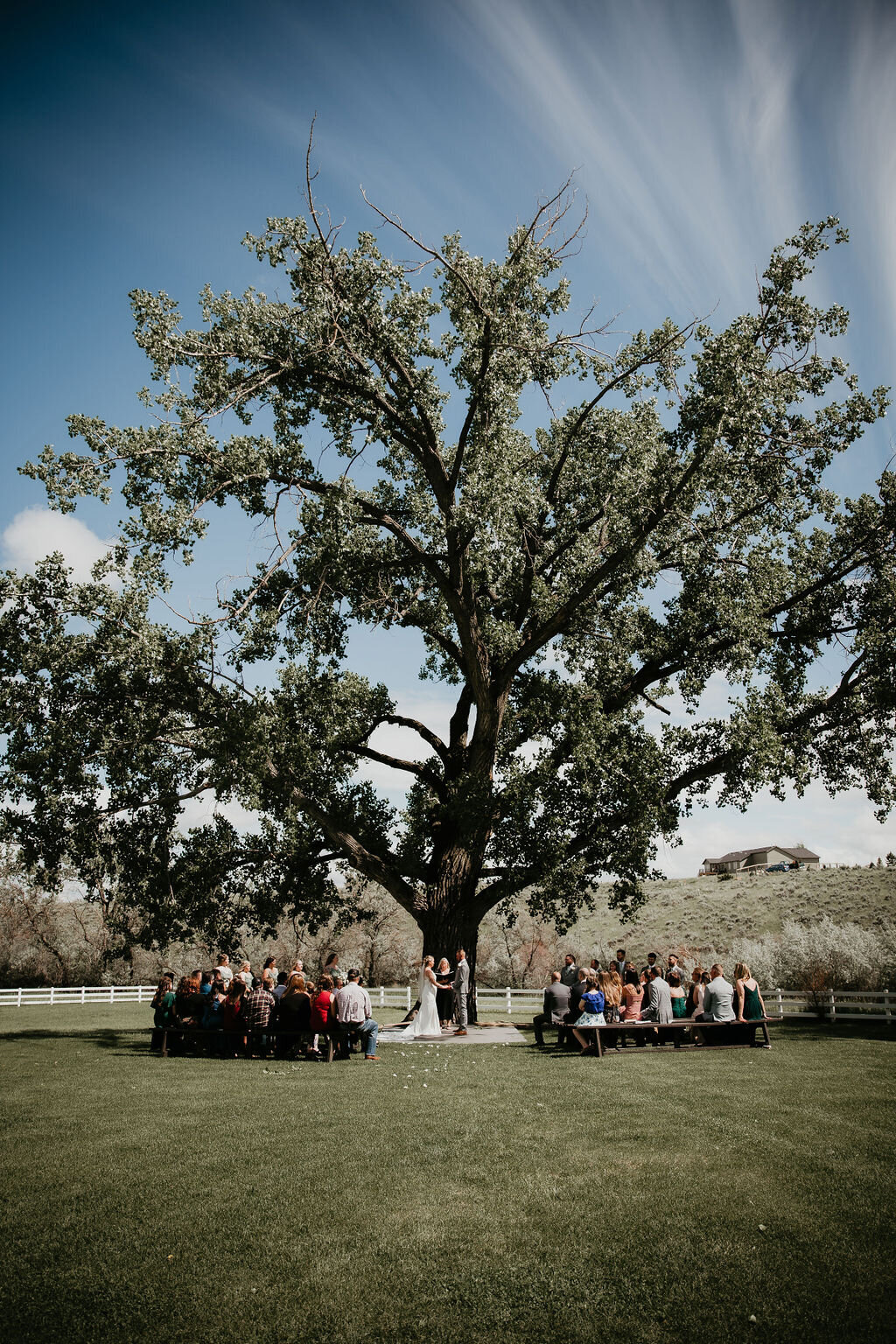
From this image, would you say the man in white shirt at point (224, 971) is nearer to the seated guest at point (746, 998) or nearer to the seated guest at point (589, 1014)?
the seated guest at point (589, 1014)

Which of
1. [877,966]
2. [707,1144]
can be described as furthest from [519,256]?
[877,966]

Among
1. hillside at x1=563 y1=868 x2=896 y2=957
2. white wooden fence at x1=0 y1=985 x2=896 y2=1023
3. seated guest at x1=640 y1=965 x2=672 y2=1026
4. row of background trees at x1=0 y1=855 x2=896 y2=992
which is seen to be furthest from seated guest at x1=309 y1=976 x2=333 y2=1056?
hillside at x1=563 y1=868 x2=896 y2=957

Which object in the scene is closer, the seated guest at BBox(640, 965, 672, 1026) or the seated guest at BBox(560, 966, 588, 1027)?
the seated guest at BBox(560, 966, 588, 1027)

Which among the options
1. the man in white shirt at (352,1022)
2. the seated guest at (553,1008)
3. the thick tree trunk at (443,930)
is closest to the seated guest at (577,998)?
the seated guest at (553,1008)

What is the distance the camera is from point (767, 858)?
90.9m

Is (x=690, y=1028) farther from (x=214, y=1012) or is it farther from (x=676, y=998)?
(x=214, y=1012)

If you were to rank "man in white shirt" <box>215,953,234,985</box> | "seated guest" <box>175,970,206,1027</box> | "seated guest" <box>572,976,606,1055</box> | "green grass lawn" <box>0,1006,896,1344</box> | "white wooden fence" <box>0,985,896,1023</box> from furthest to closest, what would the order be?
"white wooden fence" <box>0,985,896,1023</box> < "man in white shirt" <box>215,953,234,985</box> < "seated guest" <box>175,970,206,1027</box> < "seated guest" <box>572,976,606,1055</box> < "green grass lawn" <box>0,1006,896,1344</box>

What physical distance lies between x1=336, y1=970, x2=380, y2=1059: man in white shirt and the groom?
149 inches

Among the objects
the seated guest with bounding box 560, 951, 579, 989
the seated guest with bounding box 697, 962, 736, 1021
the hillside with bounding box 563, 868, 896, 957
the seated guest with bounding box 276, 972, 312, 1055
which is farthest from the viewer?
the hillside with bounding box 563, 868, 896, 957

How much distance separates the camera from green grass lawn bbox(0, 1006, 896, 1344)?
3.98m

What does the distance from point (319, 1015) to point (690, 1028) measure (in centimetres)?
666

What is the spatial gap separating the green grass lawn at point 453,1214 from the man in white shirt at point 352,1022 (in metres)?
4.09

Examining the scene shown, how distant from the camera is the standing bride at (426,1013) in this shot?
16.4 meters

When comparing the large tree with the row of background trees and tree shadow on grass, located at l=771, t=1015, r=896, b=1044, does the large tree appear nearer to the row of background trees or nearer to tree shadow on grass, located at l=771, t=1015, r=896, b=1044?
tree shadow on grass, located at l=771, t=1015, r=896, b=1044
